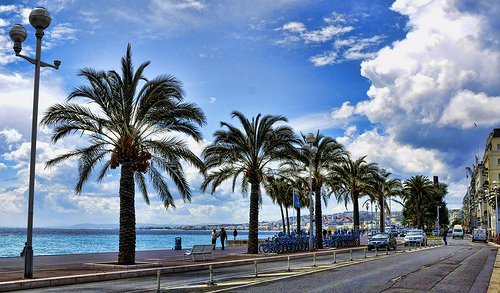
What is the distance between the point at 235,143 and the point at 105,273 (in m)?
13.9

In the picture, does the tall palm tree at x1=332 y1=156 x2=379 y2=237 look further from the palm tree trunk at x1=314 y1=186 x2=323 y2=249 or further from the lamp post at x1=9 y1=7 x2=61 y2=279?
the lamp post at x1=9 y1=7 x2=61 y2=279

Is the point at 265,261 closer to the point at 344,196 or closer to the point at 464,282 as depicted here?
the point at 464,282

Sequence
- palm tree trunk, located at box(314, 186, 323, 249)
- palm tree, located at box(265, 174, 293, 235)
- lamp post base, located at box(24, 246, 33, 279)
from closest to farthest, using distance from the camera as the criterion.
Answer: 1. lamp post base, located at box(24, 246, 33, 279)
2. palm tree trunk, located at box(314, 186, 323, 249)
3. palm tree, located at box(265, 174, 293, 235)

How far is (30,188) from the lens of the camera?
1496cm

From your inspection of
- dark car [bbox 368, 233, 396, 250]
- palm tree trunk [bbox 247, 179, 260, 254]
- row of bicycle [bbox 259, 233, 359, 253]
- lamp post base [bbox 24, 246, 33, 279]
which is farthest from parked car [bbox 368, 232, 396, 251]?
lamp post base [bbox 24, 246, 33, 279]

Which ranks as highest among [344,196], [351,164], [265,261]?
[351,164]

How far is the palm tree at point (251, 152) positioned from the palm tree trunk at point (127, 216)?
8.56 metres

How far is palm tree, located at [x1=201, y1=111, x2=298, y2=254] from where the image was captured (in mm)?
28141

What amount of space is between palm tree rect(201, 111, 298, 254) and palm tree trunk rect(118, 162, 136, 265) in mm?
8555

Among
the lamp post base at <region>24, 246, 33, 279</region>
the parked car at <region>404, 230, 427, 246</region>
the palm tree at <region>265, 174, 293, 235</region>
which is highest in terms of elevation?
the palm tree at <region>265, 174, 293, 235</region>

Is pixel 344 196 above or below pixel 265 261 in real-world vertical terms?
above

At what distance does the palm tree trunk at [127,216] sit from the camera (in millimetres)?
19312

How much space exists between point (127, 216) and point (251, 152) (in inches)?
419

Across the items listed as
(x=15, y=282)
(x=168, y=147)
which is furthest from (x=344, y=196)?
(x=15, y=282)
